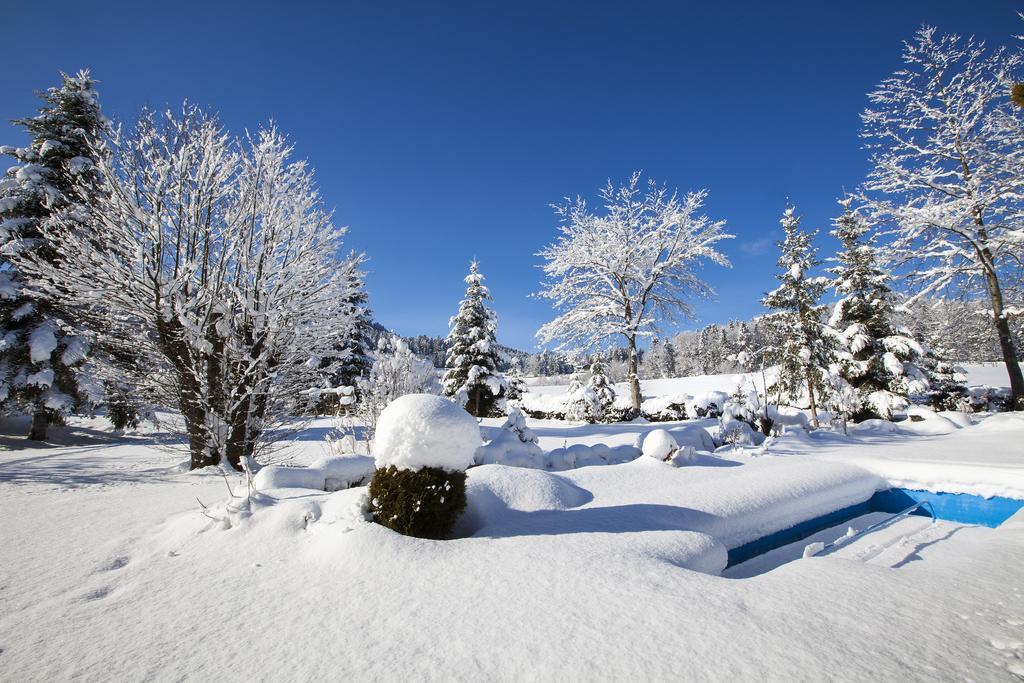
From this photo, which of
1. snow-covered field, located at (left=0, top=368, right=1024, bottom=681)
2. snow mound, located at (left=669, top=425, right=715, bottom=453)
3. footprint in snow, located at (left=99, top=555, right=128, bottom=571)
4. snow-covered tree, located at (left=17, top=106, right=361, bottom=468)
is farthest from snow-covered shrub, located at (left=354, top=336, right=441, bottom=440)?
snow mound, located at (left=669, top=425, right=715, bottom=453)

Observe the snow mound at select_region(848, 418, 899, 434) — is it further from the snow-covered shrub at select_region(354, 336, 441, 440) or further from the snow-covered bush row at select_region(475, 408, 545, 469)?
the snow-covered shrub at select_region(354, 336, 441, 440)

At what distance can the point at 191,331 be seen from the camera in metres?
7.59

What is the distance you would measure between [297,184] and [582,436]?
33.0ft

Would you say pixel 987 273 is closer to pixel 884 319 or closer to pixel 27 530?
pixel 884 319

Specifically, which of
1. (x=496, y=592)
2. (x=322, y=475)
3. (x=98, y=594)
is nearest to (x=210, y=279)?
(x=322, y=475)

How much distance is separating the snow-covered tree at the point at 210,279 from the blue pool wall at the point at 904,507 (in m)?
8.11

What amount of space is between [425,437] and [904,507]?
9.10 meters

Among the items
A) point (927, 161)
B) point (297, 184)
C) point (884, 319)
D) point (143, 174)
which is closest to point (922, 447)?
point (927, 161)

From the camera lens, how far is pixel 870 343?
18.8 meters

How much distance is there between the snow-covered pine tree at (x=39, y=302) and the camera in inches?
487

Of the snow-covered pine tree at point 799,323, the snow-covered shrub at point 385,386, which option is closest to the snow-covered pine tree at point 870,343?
the snow-covered pine tree at point 799,323

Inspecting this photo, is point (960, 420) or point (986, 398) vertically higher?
point (986, 398)

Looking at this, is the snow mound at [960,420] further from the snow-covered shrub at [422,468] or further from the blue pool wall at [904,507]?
the snow-covered shrub at [422,468]

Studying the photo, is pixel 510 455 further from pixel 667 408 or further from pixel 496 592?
pixel 667 408
